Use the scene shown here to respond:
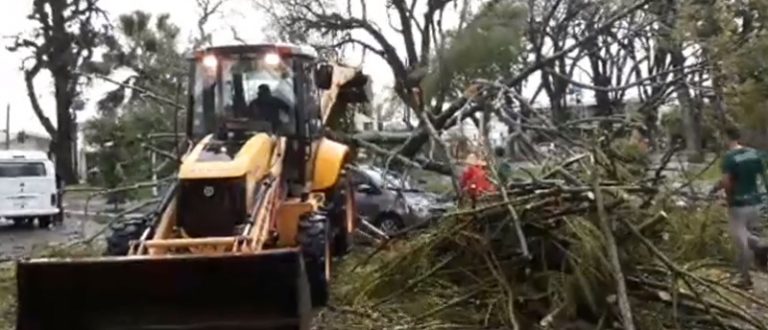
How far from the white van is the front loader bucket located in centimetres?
1830

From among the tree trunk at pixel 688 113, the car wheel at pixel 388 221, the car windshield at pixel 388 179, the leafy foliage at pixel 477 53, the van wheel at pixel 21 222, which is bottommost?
the van wheel at pixel 21 222

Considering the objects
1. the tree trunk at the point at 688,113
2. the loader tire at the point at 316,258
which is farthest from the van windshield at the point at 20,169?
the loader tire at the point at 316,258

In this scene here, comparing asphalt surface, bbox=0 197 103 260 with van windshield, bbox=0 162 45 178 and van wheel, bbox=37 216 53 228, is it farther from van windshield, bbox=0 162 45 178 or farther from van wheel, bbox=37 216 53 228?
van windshield, bbox=0 162 45 178

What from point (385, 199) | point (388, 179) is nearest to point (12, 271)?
point (388, 179)

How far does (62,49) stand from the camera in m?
40.3

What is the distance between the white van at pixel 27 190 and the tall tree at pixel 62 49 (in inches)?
553

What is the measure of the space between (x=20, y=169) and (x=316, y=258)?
705 inches

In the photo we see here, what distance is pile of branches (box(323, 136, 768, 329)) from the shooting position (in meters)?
7.78

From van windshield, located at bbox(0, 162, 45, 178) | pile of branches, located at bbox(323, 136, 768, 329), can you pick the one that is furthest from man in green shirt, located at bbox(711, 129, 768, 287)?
van windshield, located at bbox(0, 162, 45, 178)

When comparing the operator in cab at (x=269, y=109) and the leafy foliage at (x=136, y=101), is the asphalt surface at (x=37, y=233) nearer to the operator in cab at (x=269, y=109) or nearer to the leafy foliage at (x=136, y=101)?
the leafy foliage at (x=136, y=101)

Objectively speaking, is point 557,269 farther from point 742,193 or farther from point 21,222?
point 21,222

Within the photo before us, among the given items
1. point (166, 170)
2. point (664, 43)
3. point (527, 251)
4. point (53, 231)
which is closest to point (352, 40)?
point (53, 231)

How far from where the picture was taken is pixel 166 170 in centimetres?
1516

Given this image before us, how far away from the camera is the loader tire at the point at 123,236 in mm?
→ 9258
